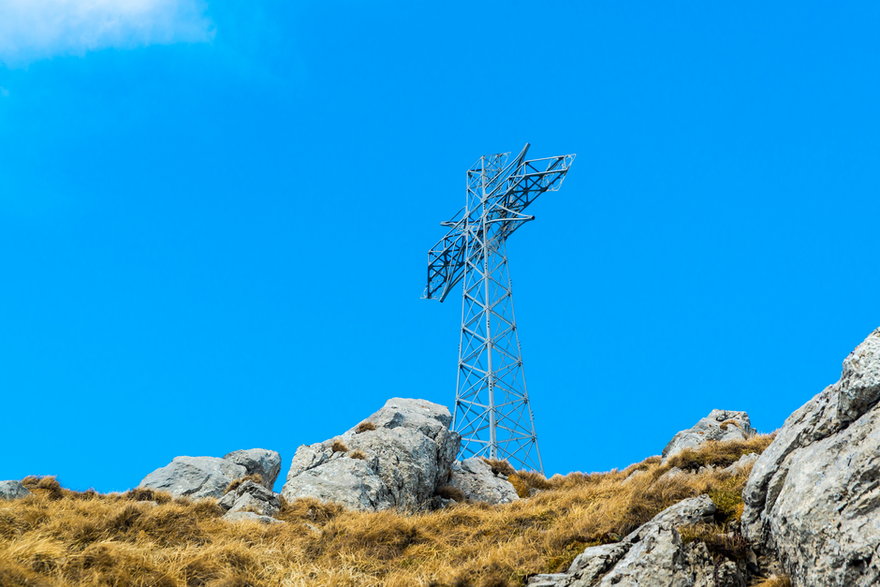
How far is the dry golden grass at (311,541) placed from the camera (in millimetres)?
9812

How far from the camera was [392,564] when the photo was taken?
11.9 meters

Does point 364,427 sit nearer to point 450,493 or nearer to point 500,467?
point 450,493

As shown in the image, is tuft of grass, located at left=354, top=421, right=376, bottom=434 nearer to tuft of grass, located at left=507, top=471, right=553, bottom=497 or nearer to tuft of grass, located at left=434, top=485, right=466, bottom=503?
tuft of grass, located at left=434, top=485, right=466, bottom=503

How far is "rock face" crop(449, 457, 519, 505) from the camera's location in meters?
22.1

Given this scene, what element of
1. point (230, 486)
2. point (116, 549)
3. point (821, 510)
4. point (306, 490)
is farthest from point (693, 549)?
point (230, 486)

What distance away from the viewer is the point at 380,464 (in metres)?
20.2

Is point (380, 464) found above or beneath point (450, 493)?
above

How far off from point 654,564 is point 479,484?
1465 centimetres

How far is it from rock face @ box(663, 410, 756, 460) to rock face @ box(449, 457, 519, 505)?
6.55 meters

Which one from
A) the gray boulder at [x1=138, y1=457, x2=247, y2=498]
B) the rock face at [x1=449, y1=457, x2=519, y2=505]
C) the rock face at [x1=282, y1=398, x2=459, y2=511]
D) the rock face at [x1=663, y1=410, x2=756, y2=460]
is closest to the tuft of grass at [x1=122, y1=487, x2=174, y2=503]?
the gray boulder at [x1=138, y1=457, x2=247, y2=498]

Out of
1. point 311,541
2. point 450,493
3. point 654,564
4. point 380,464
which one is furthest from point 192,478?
point 654,564

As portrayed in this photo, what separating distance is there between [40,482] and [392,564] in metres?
10.2

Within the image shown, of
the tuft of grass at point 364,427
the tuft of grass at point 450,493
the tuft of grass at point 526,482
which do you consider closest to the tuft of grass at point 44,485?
the tuft of grass at point 364,427

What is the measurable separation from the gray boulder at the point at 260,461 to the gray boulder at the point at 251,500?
17.9 feet
